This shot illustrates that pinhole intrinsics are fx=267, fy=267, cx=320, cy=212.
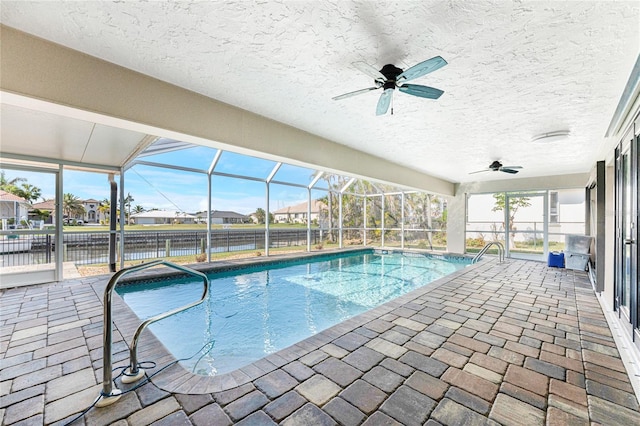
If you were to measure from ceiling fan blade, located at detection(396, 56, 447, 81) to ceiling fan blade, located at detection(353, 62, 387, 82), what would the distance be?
0.17 metres

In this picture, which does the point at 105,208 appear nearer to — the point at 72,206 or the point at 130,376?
the point at 72,206

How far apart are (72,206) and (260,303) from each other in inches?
177

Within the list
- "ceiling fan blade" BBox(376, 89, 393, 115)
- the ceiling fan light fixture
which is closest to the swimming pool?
"ceiling fan blade" BBox(376, 89, 393, 115)

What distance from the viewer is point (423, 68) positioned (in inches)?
87.3

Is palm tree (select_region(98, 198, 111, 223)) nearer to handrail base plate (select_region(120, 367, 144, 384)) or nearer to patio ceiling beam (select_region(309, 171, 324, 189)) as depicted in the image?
handrail base plate (select_region(120, 367, 144, 384))

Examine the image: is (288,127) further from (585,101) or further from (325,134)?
(585,101)

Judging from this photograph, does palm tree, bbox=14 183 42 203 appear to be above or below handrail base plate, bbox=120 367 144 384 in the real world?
above

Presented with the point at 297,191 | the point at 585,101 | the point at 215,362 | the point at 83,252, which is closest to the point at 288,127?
the point at 215,362

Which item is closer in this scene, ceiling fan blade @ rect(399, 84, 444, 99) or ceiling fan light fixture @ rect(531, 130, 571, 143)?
ceiling fan blade @ rect(399, 84, 444, 99)

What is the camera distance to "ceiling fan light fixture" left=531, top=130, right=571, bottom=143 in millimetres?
4359

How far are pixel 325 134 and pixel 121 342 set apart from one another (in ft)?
13.4

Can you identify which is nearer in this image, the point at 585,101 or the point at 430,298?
the point at 585,101

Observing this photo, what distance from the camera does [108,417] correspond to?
5.33 ft

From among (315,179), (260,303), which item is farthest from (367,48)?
(315,179)
